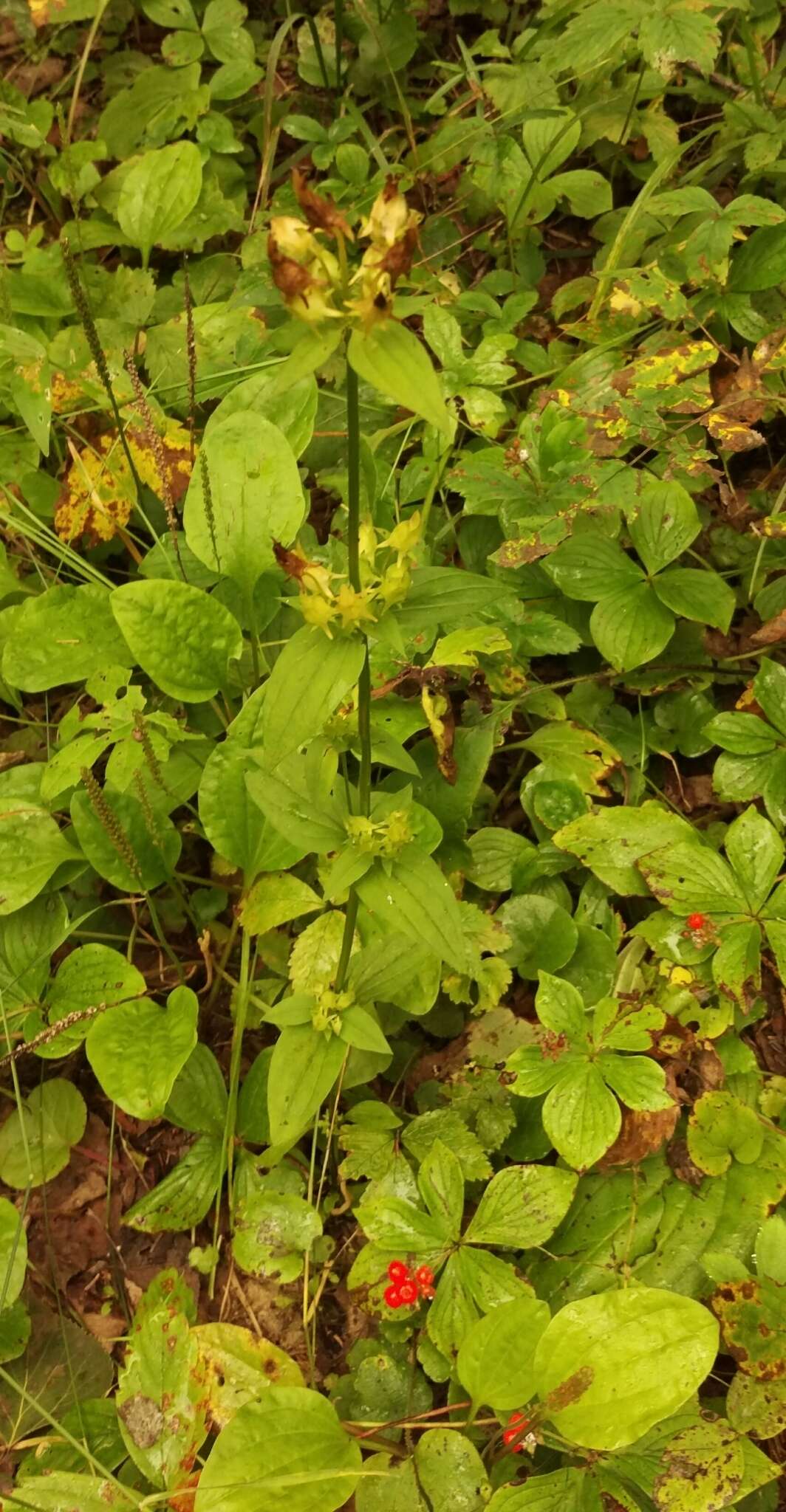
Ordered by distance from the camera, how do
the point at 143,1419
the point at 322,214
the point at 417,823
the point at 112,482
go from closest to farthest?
the point at 322,214, the point at 143,1419, the point at 417,823, the point at 112,482

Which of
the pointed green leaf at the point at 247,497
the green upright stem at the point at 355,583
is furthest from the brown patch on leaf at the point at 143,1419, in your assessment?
the pointed green leaf at the point at 247,497

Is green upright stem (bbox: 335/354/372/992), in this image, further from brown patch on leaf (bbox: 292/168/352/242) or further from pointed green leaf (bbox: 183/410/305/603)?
pointed green leaf (bbox: 183/410/305/603)

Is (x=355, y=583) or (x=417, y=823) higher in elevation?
(x=355, y=583)

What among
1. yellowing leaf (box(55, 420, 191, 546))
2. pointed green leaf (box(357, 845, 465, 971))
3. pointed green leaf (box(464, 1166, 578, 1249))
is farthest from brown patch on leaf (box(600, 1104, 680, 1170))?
yellowing leaf (box(55, 420, 191, 546))

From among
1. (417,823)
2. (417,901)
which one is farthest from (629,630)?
(417,901)

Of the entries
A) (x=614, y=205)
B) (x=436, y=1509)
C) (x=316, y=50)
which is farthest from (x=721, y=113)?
(x=436, y=1509)

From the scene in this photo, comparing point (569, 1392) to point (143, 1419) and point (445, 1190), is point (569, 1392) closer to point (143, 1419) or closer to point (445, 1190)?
point (445, 1190)

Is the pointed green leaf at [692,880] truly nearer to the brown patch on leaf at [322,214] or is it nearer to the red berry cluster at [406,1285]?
the red berry cluster at [406,1285]
